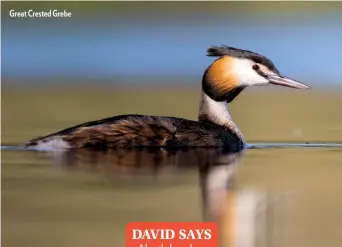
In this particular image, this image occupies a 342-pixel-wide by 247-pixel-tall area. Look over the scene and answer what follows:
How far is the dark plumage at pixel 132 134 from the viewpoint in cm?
755

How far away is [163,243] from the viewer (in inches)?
225

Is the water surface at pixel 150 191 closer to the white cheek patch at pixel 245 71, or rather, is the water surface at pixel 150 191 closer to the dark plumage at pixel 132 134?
the dark plumage at pixel 132 134

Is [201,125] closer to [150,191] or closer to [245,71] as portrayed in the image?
[245,71]

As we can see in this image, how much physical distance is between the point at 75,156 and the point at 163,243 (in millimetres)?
1751

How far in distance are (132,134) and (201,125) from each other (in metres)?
0.53

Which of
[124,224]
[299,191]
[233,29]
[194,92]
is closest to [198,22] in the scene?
[233,29]

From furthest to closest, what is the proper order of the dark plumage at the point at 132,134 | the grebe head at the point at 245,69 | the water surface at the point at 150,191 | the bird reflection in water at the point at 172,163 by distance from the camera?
the grebe head at the point at 245,69, the dark plumage at the point at 132,134, the bird reflection in water at the point at 172,163, the water surface at the point at 150,191

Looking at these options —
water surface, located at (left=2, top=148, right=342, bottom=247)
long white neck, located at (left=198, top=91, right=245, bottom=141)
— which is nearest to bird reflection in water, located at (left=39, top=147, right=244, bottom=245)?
water surface, located at (left=2, top=148, right=342, bottom=247)

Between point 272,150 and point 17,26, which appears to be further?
point 17,26

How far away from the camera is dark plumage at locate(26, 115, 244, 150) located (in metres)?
7.55

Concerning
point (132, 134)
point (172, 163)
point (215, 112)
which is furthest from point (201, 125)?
point (172, 163)

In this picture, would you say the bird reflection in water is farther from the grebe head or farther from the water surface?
the grebe head

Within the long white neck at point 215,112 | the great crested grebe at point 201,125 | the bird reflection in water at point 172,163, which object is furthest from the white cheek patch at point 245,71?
the bird reflection in water at point 172,163

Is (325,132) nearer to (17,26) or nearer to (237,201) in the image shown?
(237,201)
